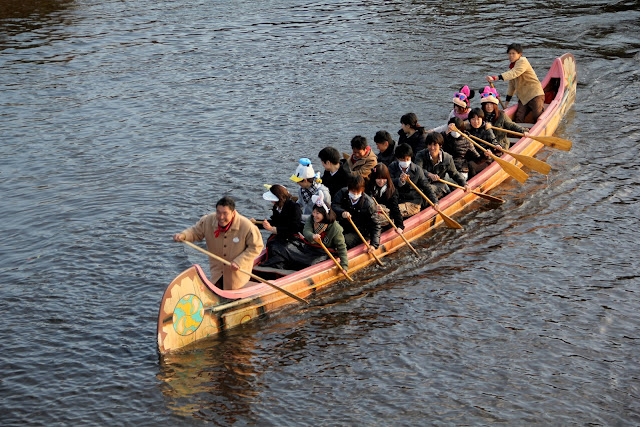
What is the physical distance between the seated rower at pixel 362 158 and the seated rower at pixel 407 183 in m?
0.54

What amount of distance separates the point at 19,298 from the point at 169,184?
19.5 feet

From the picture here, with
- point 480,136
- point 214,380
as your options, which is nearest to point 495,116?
point 480,136

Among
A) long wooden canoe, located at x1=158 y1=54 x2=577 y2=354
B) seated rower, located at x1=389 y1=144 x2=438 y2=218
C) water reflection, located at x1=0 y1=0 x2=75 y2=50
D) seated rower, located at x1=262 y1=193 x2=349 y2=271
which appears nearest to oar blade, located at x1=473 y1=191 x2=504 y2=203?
long wooden canoe, located at x1=158 y1=54 x2=577 y2=354

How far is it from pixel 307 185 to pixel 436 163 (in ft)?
12.3

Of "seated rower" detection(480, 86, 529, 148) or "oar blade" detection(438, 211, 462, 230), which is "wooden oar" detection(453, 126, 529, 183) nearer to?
"seated rower" detection(480, 86, 529, 148)

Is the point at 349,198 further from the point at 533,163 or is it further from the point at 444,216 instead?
the point at 533,163

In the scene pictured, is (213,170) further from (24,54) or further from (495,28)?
(495,28)

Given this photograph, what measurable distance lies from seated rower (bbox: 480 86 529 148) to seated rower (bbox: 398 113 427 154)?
91.6 inches

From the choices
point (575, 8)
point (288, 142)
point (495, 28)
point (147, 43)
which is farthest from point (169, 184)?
point (575, 8)

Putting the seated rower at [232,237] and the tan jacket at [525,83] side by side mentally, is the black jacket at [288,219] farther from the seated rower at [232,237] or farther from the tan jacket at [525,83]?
the tan jacket at [525,83]

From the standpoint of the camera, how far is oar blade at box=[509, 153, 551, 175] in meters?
18.1

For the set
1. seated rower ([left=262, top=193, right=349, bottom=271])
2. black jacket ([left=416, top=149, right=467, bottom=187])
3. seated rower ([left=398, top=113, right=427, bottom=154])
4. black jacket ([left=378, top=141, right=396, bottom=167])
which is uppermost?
seated rower ([left=398, top=113, right=427, bottom=154])

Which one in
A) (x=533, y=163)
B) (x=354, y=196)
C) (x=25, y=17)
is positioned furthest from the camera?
(x=25, y=17)

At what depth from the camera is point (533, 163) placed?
59.9 ft
